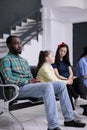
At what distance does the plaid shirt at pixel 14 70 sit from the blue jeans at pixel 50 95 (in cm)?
12

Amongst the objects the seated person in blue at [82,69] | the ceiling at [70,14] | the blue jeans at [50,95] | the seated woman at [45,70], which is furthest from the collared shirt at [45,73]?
the ceiling at [70,14]

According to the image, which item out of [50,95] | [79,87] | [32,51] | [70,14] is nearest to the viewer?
[50,95]

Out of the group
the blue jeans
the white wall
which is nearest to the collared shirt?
the blue jeans

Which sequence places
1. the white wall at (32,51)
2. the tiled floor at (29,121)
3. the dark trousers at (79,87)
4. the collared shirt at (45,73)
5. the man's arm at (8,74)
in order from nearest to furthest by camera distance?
the man's arm at (8,74), the tiled floor at (29,121), the collared shirt at (45,73), the dark trousers at (79,87), the white wall at (32,51)

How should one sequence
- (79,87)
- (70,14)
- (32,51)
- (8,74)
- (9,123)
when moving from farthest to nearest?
(70,14), (32,51), (79,87), (9,123), (8,74)

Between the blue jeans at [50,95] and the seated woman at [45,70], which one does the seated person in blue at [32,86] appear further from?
the seated woman at [45,70]

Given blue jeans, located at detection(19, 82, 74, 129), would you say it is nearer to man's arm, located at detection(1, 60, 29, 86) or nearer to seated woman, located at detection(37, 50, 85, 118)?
man's arm, located at detection(1, 60, 29, 86)

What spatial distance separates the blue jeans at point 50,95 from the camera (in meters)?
2.85

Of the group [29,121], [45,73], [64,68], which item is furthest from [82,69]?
[29,121]

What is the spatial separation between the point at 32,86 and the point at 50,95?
0.26 metres

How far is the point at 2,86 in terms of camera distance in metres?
3.01

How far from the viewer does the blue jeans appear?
2.85 m

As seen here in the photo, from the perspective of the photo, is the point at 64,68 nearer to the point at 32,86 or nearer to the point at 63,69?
the point at 63,69

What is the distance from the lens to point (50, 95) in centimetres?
288
